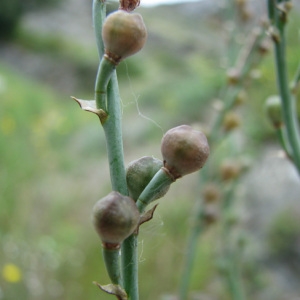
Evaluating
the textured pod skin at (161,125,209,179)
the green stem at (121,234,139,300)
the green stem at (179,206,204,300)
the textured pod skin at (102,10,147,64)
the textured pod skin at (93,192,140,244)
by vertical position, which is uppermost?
the textured pod skin at (102,10,147,64)

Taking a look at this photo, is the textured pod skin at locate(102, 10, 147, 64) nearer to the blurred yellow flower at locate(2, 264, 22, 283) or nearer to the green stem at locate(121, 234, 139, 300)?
the green stem at locate(121, 234, 139, 300)

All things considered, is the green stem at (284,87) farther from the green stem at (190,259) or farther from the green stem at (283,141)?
the green stem at (190,259)

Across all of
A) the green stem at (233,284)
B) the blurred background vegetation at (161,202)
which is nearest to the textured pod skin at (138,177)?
the blurred background vegetation at (161,202)

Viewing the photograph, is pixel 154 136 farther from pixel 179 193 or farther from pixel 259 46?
pixel 259 46

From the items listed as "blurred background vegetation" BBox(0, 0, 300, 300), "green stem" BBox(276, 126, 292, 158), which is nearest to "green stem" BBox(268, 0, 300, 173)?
"green stem" BBox(276, 126, 292, 158)

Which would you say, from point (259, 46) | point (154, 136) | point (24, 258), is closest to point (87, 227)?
point (24, 258)

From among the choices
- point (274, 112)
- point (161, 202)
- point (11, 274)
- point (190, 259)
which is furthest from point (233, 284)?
point (161, 202)
